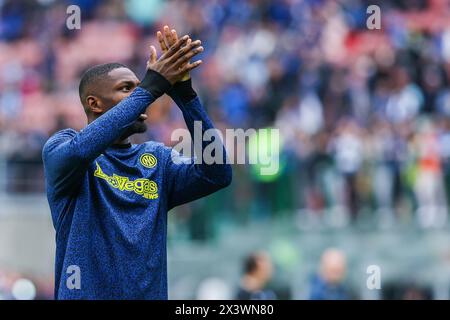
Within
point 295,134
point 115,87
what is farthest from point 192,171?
point 295,134

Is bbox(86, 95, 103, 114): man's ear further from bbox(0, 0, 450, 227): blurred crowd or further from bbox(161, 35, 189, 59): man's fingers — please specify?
bbox(0, 0, 450, 227): blurred crowd

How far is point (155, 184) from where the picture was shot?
546cm

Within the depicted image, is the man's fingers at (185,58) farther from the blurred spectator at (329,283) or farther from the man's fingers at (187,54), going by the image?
the blurred spectator at (329,283)

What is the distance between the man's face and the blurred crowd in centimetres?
896

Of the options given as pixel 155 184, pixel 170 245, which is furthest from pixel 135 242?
pixel 170 245

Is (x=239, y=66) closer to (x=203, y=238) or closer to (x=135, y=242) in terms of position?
(x=203, y=238)

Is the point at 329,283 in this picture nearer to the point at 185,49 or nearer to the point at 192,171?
the point at 192,171

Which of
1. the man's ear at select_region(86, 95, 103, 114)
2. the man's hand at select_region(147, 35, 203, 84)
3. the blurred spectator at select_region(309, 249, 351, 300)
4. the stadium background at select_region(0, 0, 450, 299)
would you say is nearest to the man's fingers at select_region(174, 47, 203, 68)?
the man's hand at select_region(147, 35, 203, 84)

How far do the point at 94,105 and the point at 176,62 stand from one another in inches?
23.0

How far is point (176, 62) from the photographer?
5.17 meters

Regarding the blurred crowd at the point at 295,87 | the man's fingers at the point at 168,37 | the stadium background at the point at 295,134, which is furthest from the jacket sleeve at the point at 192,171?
the blurred crowd at the point at 295,87

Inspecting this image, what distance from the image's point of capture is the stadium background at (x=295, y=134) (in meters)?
14.6

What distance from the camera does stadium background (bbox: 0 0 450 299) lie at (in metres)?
14.6

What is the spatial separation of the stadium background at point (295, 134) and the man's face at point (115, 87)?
7072mm
